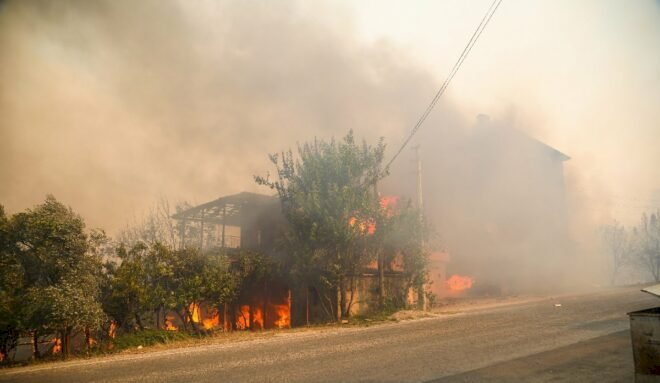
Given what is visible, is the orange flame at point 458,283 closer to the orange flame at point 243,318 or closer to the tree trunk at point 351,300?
the tree trunk at point 351,300

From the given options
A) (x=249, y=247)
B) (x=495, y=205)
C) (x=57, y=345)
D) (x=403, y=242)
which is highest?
(x=495, y=205)

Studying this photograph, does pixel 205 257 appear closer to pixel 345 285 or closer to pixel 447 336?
pixel 345 285

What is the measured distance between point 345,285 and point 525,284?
2576 cm

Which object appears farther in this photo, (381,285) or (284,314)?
(284,314)

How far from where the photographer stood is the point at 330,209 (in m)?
19.2

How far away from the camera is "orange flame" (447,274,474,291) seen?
3528 cm

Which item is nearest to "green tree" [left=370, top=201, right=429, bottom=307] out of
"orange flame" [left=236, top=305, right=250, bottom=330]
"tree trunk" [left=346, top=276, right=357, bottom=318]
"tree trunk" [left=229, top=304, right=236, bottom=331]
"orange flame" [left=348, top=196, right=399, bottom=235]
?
"orange flame" [left=348, top=196, right=399, bottom=235]

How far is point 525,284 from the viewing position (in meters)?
39.6

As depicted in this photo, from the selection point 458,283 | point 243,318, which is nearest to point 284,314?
point 243,318

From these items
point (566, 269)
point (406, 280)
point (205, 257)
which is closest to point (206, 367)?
point (205, 257)

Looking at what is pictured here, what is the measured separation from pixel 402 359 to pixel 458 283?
2810cm

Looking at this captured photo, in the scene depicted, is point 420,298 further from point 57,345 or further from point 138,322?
point 57,345

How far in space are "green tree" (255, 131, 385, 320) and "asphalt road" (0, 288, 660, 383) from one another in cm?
548

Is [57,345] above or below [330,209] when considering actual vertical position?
below
